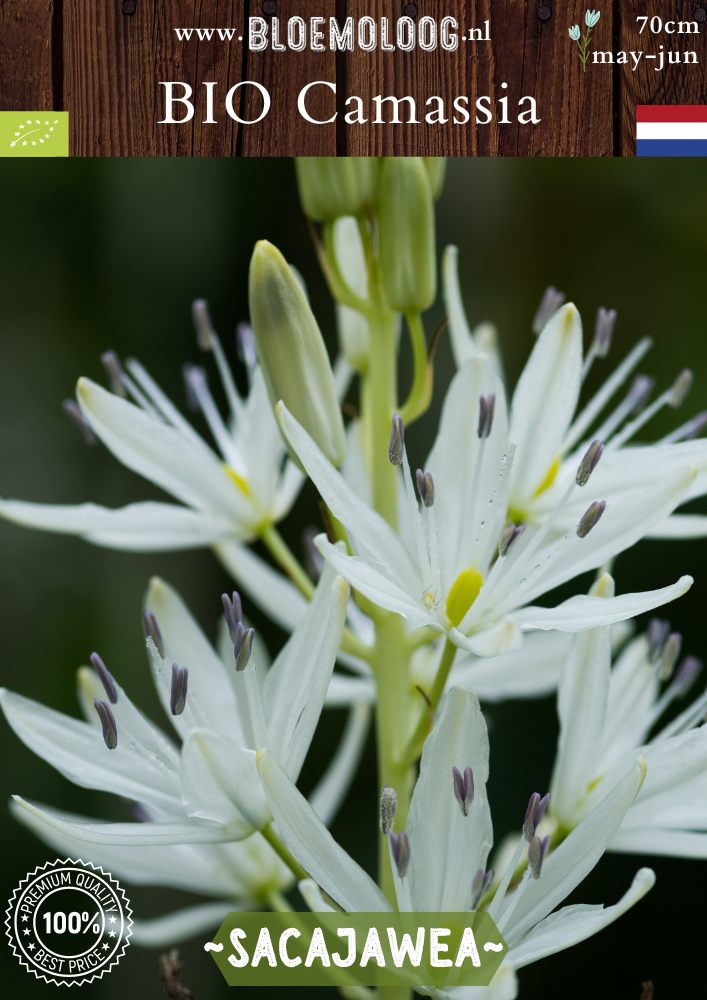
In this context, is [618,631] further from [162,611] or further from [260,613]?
[260,613]

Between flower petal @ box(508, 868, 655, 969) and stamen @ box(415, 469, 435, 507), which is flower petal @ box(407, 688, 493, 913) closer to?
→ flower petal @ box(508, 868, 655, 969)

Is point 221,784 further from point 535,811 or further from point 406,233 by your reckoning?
point 406,233

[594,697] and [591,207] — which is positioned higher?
[591,207]

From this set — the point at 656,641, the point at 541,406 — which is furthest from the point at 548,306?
the point at 656,641

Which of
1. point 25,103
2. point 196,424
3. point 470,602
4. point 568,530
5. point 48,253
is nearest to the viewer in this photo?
point 470,602

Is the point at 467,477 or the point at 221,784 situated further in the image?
the point at 467,477

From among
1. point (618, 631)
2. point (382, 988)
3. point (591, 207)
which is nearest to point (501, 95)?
point (618, 631)

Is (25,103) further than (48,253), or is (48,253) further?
(48,253)

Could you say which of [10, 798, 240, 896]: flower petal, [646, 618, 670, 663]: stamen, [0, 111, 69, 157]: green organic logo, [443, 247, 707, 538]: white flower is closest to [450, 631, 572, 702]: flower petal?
[646, 618, 670, 663]: stamen
